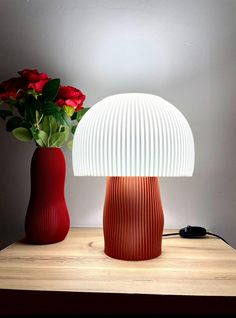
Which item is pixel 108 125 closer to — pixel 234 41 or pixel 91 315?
pixel 91 315

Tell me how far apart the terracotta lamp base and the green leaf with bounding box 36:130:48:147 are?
248 millimetres

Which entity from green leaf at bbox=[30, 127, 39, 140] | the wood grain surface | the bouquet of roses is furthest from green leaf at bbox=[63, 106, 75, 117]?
the wood grain surface

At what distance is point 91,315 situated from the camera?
497 mm

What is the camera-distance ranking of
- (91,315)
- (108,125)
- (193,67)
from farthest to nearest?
(193,67)
(108,125)
(91,315)

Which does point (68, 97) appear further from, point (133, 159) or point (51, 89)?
point (133, 159)

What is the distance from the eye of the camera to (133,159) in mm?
Answer: 577

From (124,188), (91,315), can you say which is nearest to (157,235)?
(124,188)

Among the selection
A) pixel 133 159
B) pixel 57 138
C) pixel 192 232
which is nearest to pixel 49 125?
pixel 57 138

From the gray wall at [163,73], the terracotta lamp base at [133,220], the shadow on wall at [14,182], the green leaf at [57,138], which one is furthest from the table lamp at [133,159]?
the shadow on wall at [14,182]

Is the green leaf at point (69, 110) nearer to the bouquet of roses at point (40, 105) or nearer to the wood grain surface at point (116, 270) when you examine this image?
the bouquet of roses at point (40, 105)

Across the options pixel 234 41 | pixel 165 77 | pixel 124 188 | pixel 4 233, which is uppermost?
pixel 234 41

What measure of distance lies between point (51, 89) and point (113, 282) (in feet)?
1.69

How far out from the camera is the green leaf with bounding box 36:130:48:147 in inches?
30.4

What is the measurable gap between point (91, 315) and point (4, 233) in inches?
25.9
